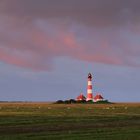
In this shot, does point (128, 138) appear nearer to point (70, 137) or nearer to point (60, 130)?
point (70, 137)

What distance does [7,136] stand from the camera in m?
29.8

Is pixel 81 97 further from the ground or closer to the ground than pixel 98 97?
further from the ground

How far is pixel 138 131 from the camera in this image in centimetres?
3284

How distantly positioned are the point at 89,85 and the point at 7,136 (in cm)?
9079

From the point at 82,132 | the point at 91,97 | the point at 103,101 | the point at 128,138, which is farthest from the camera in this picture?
the point at 103,101

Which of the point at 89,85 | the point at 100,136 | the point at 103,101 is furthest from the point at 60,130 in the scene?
the point at 103,101

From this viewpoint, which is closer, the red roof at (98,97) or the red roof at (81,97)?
the red roof at (98,97)

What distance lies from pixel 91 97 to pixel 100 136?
9960cm

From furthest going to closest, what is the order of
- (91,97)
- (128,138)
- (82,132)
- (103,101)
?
(103,101) < (91,97) < (82,132) < (128,138)

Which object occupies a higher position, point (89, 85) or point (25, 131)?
point (89, 85)

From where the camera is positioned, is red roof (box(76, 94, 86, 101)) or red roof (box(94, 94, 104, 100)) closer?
red roof (box(94, 94, 104, 100))

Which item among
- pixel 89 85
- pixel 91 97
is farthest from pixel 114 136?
pixel 91 97

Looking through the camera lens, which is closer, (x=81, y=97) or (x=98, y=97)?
(x=98, y=97)

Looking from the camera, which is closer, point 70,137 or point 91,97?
point 70,137
